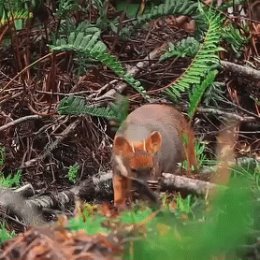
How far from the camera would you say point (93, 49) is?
5398 millimetres

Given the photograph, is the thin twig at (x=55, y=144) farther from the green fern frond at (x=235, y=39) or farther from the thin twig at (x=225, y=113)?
the green fern frond at (x=235, y=39)

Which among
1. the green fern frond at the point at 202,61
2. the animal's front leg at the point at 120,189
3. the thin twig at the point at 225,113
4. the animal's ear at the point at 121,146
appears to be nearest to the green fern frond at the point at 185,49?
the green fern frond at the point at 202,61

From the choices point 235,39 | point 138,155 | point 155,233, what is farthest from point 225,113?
point 155,233

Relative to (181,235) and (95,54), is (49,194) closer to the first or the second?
(95,54)

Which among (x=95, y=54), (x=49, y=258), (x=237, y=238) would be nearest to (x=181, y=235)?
(x=237, y=238)

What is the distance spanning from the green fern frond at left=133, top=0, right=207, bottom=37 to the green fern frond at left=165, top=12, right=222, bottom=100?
414mm

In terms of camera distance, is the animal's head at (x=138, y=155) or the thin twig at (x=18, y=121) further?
the thin twig at (x=18, y=121)

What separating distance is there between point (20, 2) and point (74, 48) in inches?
36.5

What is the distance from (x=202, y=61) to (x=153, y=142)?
800mm

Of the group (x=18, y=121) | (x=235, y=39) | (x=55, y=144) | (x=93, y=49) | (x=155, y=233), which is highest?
(x=155, y=233)

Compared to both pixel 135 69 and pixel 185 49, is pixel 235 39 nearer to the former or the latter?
pixel 185 49

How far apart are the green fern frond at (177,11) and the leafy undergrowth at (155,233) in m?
3.24

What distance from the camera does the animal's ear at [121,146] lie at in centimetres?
472

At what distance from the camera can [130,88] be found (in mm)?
6086
